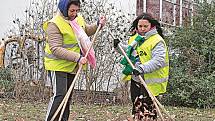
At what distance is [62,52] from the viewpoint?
540cm

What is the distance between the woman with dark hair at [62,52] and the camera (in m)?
5.43

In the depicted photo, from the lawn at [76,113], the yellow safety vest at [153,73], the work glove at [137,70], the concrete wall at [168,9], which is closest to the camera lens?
the work glove at [137,70]

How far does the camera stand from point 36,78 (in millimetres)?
11742

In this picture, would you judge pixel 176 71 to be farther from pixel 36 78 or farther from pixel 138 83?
pixel 138 83

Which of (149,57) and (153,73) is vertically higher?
(149,57)

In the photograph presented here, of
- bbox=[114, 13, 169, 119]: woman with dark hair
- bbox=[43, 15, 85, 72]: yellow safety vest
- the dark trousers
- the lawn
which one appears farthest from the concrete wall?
the dark trousers

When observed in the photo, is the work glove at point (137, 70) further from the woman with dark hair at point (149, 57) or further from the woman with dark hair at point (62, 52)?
the woman with dark hair at point (62, 52)

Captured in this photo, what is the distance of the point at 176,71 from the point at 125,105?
5.50ft

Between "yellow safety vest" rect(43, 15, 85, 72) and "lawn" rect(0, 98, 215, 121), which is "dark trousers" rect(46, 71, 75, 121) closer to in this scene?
"yellow safety vest" rect(43, 15, 85, 72)

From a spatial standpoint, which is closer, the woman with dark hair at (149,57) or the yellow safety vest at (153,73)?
the woman with dark hair at (149,57)

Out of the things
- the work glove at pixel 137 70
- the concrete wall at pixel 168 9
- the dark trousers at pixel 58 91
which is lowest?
the dark trousers at pixel 58 91

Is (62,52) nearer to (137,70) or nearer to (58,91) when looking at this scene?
(58,91)

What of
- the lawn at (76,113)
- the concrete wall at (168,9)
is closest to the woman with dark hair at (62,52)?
the lawn at (76,113)

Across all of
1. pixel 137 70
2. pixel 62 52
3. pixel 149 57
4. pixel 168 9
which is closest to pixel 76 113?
pixel 149 57
